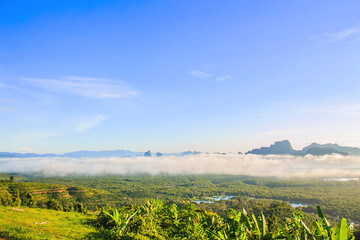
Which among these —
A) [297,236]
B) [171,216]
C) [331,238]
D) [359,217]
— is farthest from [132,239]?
[359,217]

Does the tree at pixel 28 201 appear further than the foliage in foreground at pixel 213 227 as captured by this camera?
Yes

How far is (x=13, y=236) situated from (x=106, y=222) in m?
6.74

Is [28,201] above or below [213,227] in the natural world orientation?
below

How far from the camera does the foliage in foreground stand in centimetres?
374

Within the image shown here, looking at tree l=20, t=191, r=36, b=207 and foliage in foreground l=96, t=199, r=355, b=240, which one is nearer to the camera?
foliage in foreground l=96, t=199, r=355, b=240

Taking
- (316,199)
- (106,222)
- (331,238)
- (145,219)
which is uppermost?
(331,238)

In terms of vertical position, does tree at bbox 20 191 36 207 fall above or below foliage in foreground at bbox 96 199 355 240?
below

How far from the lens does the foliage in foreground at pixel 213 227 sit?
3738 millimetres

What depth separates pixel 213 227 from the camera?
27.3 ft

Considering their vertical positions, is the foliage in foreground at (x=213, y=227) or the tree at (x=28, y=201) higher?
the foliage in foreground at (x=213, y=227)

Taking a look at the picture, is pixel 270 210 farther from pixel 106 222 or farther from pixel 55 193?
pixel 55 193

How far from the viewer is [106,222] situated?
16.3 meters

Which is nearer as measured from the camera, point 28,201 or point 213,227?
point 213,227

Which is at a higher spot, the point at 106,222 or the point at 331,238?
the point at 331,238
